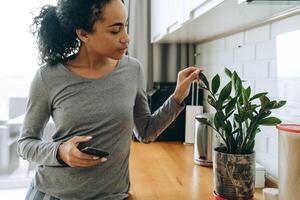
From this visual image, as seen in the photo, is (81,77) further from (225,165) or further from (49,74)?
(225,165)

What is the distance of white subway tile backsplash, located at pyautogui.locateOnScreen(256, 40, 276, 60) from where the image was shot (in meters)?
1.17

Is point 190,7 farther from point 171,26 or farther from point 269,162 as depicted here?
point 269,162

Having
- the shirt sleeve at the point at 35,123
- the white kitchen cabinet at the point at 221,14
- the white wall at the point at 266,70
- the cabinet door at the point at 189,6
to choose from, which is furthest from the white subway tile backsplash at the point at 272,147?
the shirt sleeve at the point at 35,123

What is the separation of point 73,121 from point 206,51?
128cm

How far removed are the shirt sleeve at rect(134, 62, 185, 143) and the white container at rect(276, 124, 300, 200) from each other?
42 centimetres

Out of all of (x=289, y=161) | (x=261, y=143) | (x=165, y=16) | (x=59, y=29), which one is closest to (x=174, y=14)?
(x=165, y=16)

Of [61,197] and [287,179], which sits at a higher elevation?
[287,179]

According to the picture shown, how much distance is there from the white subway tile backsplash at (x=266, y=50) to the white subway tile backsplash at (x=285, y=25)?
0.03m

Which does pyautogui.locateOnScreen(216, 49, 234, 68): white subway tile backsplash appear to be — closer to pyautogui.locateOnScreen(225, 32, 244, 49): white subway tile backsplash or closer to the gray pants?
pyautogui.locateOnScreen(225, 32, 244, 49): white subway tile backsplash

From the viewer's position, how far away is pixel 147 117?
3.84 ft

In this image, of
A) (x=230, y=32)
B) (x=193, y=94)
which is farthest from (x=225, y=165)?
(x=193, y=94)

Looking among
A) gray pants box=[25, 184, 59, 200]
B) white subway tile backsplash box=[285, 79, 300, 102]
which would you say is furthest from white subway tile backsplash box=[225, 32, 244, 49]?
gray pants box=[25, 184, 59, 200]

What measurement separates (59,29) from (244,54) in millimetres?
798

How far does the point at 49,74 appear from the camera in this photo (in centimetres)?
102
